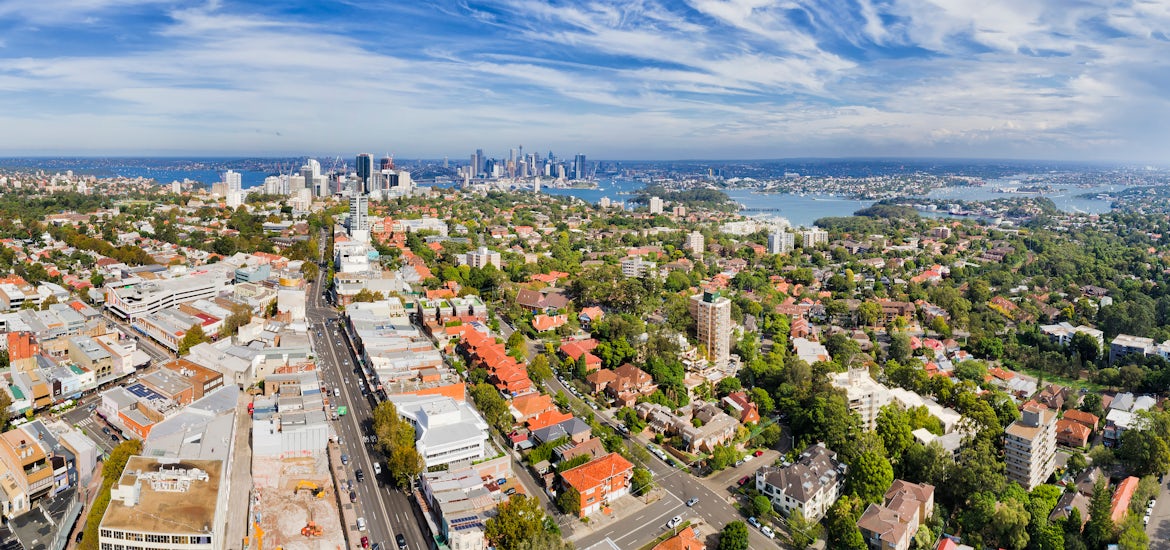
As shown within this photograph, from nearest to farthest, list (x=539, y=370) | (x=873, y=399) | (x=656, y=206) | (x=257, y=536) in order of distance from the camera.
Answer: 1. (x=257, y=536)
2. (x=873, y=399)
3. (x=539, y=370)
4. (x=656, y=206)

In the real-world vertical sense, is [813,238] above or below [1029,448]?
above

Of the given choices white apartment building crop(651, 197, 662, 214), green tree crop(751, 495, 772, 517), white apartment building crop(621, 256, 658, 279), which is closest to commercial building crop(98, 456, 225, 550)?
green tree crop(751, 495, 772, 517)

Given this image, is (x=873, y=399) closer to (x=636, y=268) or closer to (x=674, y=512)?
(x=674, y=512)

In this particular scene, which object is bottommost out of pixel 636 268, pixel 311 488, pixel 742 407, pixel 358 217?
pixel 311 488

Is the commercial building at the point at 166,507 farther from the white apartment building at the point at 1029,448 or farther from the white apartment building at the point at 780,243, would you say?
the white apartment building at the point at 780,243

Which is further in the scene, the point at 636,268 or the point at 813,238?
the point at 813,238

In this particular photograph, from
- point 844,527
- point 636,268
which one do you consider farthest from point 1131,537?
point 636,268

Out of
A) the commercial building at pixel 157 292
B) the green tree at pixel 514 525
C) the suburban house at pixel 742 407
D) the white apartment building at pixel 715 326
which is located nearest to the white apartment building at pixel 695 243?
the white apartment building at pixel 715 326

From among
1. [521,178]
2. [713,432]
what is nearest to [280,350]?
[713,432]

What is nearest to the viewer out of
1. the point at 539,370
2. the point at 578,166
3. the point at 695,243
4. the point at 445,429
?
the point at 445,429
